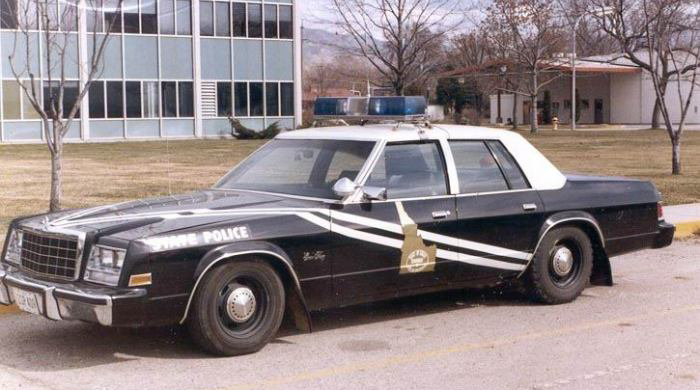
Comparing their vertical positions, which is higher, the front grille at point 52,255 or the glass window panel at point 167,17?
the glass window panel at point 167,17

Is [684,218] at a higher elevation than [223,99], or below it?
below

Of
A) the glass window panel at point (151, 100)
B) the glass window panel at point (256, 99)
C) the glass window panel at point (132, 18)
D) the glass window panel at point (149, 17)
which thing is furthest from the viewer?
the glass window panel at point (256, 99)

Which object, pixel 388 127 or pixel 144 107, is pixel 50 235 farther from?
pixel 144 107

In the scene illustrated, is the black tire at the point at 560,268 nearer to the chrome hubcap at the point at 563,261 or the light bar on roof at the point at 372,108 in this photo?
the chrome hubcap at the point at 563,261

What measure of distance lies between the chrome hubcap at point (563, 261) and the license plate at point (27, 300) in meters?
4.17

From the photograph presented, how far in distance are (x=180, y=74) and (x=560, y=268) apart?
122 ft

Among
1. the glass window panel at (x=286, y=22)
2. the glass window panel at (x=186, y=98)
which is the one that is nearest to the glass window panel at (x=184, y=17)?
the glass window panel at (x=186, y=98)

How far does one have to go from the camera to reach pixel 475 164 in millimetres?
7906

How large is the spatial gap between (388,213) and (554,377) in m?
1.78

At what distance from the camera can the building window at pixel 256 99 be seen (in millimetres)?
46125

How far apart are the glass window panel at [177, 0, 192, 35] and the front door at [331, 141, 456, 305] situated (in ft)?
122

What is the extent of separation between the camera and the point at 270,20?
45781 mm

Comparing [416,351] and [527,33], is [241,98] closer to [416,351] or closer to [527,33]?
[527,33]

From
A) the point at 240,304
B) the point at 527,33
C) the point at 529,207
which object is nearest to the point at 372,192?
the point at 240,304
